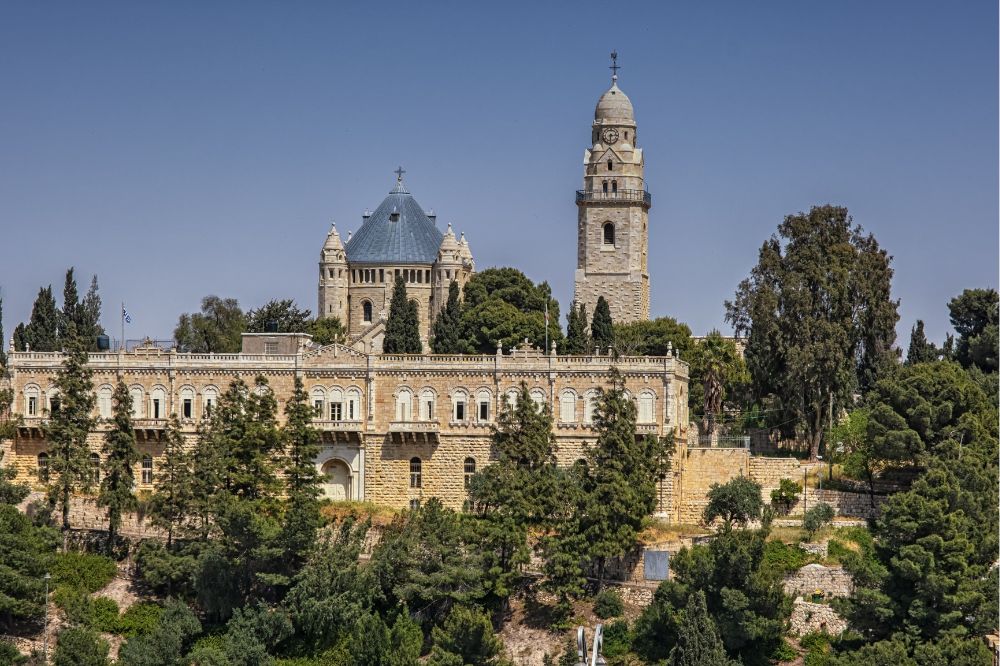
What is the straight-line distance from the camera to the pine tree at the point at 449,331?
10644 centimetres

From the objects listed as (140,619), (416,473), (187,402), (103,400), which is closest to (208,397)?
(187,402)

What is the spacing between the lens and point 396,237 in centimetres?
13075

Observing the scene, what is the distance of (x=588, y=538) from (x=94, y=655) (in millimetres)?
18449

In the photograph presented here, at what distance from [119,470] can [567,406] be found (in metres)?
18.4

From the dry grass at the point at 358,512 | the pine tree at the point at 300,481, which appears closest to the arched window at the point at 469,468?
the dry grass at the point at 358,512

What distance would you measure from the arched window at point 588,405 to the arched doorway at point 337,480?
10172 mm

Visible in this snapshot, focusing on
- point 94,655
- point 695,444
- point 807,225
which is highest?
point 807,225

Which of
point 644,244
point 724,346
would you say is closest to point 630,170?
point 644,244

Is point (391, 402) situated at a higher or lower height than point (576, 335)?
lower

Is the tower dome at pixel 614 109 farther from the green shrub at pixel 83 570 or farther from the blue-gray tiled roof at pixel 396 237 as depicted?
the green shrub at pixel 83 570

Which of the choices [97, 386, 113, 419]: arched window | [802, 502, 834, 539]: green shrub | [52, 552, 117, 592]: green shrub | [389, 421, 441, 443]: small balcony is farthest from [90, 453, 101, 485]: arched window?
[802, 502, 834, 539]: green shrub

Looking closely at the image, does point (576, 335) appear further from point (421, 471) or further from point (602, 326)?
point (421, 471)

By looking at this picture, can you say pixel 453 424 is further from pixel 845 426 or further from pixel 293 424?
pixel 845 426

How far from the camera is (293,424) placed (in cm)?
8431
